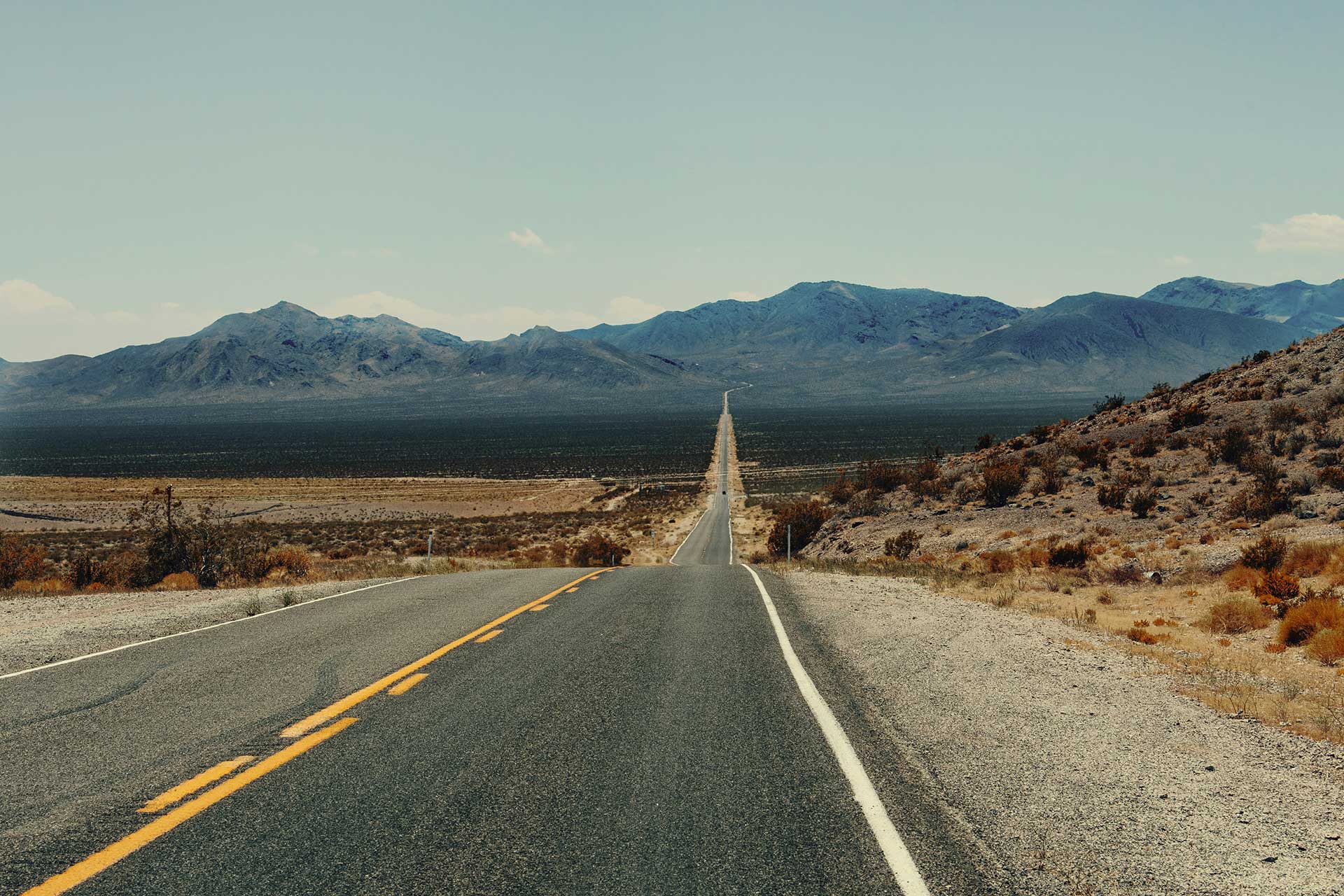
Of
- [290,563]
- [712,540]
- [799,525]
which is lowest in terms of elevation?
[712,540]

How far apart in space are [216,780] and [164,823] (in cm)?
60

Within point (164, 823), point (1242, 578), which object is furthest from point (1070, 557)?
point (164, 823)

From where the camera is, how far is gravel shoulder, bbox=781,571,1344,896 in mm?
3764

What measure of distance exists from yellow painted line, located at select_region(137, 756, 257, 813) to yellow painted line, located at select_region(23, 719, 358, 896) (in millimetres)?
91

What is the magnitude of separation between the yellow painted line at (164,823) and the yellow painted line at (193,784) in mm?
91

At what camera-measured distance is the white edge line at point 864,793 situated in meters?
3.59

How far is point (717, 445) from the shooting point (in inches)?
5669

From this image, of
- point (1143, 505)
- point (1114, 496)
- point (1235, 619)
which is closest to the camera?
point (1235, 619)

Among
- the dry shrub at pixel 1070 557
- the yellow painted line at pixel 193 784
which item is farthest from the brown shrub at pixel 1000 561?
the yellow painted line at pixel 193 784

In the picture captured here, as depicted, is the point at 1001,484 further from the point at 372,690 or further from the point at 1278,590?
the point at 372,690

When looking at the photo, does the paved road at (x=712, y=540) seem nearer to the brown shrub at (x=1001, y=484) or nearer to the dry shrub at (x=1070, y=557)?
the brown shrub at (x=1001, y=484)

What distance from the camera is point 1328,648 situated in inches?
352

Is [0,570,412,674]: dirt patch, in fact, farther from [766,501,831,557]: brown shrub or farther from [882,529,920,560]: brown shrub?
[766,501,831,557]: brown shrub

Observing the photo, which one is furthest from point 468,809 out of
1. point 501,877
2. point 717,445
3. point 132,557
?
point 717,445
